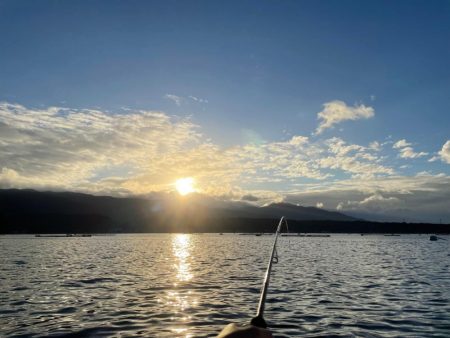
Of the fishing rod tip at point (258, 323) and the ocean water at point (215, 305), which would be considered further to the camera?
the ocean water at point (215, 305)

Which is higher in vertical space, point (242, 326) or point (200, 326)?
point (242, 326)

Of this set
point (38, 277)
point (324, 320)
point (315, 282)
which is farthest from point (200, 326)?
point (38, 277)

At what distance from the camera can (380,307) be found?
3084 cm

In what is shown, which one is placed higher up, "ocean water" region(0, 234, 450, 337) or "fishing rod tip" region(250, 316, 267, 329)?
"fishing rod tip" region(250, 316, 267, 329)

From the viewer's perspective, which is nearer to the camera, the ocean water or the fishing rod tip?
the fishing rod tip

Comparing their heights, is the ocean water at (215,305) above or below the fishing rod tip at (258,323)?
below

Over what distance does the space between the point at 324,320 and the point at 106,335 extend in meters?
12.9

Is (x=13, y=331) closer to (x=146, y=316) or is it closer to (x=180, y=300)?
(x=146, y=316)

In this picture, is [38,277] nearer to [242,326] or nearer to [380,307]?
[380,307]

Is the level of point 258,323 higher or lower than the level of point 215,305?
higher

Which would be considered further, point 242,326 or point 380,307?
point 380,307

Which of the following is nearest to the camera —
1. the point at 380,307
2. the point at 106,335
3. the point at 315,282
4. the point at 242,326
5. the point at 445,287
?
the point at 242,326

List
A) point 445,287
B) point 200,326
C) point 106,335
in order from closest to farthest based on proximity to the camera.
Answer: point 106,335 → point 200,326 → point 445,287

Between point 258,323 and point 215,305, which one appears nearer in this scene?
point 258,323
